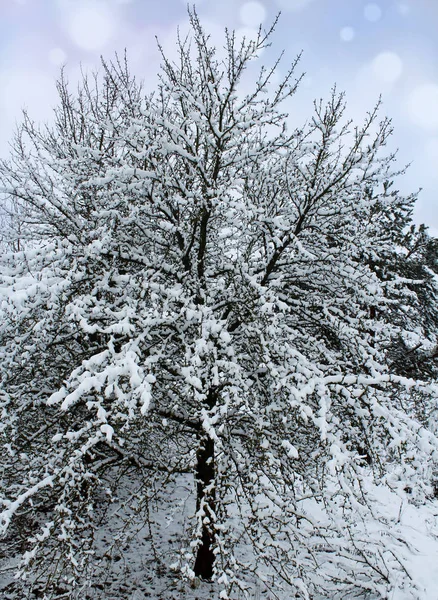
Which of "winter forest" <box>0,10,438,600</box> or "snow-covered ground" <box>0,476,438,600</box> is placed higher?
"winter forest" <box>0,10,438,600</box>

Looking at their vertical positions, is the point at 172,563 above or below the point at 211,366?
below

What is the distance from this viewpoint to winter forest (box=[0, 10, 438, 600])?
338cm

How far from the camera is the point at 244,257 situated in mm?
4992

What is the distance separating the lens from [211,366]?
3.66m

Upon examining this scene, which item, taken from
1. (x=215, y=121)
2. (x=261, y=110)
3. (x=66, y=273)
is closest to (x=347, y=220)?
(x=261, y=110)

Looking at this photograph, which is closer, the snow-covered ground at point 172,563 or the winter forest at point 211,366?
Result: the winter forest at point 211,366

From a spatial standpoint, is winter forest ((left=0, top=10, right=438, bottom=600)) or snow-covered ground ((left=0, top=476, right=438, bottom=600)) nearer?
winter forest ((left=0, top=10, right=438, bottom=600))

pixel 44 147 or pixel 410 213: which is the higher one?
pixel 410 213

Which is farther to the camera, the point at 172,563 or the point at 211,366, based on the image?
the point at 172,563

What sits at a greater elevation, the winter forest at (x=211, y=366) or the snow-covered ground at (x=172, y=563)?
the winter forest at (x=211, y=366)

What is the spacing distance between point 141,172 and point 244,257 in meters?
1.77

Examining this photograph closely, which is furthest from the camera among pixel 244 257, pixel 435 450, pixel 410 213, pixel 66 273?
pixel 410 213

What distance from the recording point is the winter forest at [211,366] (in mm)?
3381

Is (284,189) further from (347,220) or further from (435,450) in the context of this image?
(435,450)
